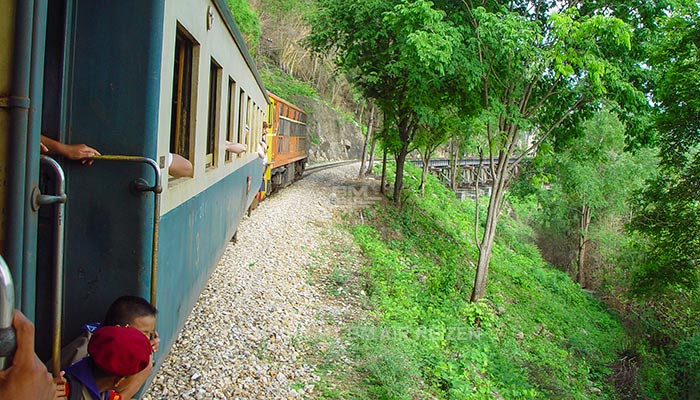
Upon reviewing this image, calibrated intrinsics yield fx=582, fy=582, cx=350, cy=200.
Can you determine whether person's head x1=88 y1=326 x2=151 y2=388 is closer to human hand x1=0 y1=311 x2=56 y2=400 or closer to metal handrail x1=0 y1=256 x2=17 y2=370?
human hand x1=0 y1=311 x2=56 y2=400

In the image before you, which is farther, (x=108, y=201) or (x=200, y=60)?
(x=200, y=60)

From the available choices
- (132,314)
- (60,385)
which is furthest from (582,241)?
(60,385)

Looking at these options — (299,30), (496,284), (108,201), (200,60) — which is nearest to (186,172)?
(200,60)

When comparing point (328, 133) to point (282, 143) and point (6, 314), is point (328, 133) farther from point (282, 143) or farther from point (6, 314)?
point (6, 314)

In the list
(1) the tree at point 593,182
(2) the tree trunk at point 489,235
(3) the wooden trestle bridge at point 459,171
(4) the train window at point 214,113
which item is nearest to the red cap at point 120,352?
(4) the train window at point 214,113

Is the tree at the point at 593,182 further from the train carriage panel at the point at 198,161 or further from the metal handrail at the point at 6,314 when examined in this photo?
the metal handrail at the point at 6,314

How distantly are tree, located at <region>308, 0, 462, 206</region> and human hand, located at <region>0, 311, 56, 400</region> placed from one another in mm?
7777

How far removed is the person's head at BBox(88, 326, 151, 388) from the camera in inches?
70.1

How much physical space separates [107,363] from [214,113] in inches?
111

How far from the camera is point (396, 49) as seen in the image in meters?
11.8

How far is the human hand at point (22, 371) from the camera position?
116 cm

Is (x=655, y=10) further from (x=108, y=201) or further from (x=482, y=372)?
(x=108, y=201)

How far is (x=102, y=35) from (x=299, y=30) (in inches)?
1669

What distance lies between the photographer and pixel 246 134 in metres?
7.36
